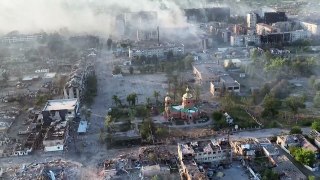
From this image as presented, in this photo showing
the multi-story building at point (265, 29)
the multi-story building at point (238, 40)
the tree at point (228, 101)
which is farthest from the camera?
the multi-story building at point (265, 29)

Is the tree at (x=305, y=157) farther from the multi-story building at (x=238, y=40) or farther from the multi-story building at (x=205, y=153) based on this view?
the multi-story building at (x=238, y=40)

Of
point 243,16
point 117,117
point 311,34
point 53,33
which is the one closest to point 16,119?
point 117,117

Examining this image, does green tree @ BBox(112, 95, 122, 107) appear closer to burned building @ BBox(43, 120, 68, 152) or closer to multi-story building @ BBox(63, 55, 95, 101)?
multi-story building @ BBox(63, 55, 95, 101)

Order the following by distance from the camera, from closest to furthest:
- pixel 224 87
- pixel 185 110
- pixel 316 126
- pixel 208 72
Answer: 1. pixel 316 126
2. pixel 185 110
3. pixel 224 87
4. pixel 208 72

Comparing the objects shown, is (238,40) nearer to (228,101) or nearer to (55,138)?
(228,101)

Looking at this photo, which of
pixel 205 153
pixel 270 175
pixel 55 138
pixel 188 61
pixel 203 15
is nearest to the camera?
pixel 270 175

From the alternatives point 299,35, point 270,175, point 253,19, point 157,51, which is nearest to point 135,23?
point 157,51

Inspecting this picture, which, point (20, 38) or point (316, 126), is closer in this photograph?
point (316, 126)

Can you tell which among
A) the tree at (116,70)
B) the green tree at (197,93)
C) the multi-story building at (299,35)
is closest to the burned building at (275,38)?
the multi-story building at (299,35)

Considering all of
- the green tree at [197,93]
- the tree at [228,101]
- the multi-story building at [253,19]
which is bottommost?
the tree at [228,101]
